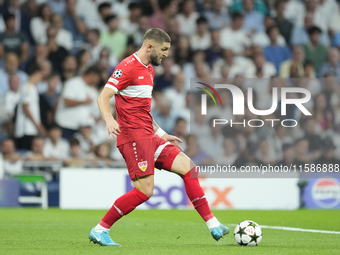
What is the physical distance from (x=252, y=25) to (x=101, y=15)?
4.25 metres

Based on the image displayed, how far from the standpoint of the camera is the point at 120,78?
5.66 metres

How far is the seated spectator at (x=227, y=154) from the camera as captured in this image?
1295cm

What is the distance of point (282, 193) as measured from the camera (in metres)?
12.7

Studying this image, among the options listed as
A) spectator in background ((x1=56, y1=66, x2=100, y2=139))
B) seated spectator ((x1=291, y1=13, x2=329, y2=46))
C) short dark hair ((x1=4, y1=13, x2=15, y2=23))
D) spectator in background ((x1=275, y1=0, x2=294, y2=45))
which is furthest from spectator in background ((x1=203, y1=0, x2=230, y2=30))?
short dark hair ((x1=4, y1=13, x2=15, y2=23))

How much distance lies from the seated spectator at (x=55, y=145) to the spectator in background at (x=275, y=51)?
6170mm

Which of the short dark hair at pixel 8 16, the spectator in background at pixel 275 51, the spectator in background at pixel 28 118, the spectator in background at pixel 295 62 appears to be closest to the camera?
the spectator in background at pixel 28 118

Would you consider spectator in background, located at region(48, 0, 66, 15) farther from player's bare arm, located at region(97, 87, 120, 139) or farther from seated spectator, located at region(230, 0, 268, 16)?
player's bare arm, located at region(97, 87, 120, 139)

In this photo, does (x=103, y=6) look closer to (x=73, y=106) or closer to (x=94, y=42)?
(x=94, y=42)

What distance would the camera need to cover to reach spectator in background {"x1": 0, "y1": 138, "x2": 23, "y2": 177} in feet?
40.9

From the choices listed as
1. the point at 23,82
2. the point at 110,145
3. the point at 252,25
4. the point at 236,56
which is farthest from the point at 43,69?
the point at 252,25

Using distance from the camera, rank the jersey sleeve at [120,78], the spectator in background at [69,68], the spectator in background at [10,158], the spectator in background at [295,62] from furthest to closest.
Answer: the spectator in background at [295,62] → the spectator in background at [69,68] → the spectator in background at [10,158] → the jersey sleeve at [120,78]

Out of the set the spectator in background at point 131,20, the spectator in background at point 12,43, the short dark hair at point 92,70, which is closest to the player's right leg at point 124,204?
the short dark hair at point 92,70

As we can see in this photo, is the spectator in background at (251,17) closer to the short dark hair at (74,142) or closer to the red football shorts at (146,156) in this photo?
the short dark hair at (74,142)

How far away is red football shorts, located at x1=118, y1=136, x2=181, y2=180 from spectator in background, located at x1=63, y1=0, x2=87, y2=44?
9600 millimetres
